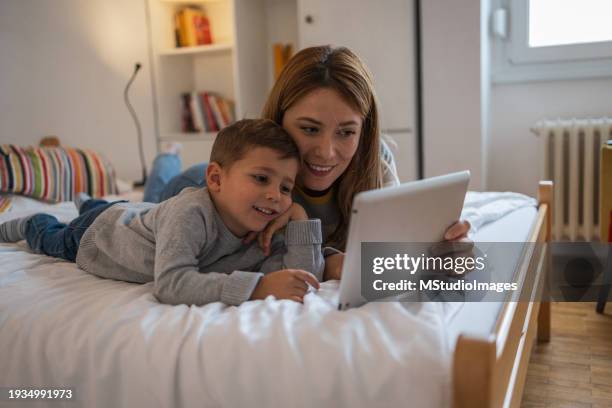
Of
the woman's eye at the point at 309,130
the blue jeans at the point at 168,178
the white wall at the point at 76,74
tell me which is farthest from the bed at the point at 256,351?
the white wall at the point at 76,74

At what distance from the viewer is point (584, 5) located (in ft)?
8.19

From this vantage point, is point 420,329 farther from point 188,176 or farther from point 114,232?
point 188,176

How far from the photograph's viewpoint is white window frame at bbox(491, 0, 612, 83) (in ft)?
8.03

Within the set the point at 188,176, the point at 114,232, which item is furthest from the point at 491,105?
the point at 114,232

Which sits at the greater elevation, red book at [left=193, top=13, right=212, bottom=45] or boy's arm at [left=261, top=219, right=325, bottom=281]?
red book at [left=193, top=13, right=212, bottom=45]

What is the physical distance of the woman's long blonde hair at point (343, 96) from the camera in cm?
113

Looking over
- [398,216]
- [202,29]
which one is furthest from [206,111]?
[398,216]

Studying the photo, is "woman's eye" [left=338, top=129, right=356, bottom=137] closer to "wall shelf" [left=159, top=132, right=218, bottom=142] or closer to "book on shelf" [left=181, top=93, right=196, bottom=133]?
"wall shelf" [left=159, top=132, right=218, bottom=142]

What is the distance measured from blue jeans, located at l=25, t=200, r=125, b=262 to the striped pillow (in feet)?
2.67

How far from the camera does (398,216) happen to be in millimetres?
788

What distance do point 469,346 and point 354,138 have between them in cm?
65

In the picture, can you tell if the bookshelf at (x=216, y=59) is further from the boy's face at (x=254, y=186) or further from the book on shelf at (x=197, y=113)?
the boy's face at (x=254, y=186)

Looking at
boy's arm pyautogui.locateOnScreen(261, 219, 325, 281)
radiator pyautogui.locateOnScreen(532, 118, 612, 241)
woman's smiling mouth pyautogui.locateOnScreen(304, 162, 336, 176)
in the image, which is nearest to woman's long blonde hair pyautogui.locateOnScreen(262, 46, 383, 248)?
woman's smiling mouth pyautogui.locateOnScreen(304, 162, 336, 176)

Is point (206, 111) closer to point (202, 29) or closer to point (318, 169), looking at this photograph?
point (202, 29)
